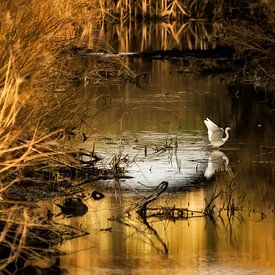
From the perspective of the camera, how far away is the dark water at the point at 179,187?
8188 mm

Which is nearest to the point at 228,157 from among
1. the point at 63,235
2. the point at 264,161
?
the point at 264,161

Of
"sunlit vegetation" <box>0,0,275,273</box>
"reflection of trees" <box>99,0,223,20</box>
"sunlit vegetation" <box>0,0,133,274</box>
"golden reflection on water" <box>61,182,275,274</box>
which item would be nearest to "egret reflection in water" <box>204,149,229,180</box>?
"sunlit vegetation" <box>0,0,275,273</box>

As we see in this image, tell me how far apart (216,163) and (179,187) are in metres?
1.48

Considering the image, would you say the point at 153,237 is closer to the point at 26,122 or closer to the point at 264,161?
the point at 26,122

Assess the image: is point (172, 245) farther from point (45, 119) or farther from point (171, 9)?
point (171, 9)

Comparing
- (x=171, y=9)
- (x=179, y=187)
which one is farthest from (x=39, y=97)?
(x=171, y=9)

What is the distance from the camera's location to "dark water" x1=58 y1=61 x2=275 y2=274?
322 inches

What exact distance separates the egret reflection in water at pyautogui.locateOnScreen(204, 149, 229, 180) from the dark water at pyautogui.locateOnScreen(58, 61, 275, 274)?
23 millimetres

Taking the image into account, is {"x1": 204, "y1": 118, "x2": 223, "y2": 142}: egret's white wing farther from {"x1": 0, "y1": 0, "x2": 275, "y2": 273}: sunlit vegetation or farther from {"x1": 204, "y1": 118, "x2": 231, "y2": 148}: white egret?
{"x1": 0, "y1": 0, "x2": 275, "y2": 273}: sunlit vegetation

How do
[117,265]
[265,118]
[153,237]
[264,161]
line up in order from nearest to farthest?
1. [117,265]
2. [153,237]
3. [264,161]
4. [265,118]

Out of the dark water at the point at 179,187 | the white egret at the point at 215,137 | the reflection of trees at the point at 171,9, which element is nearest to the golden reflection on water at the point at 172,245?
the dark water at the point at 179,187

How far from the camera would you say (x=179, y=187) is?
1082 centimetres

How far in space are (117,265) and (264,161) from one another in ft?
15.3

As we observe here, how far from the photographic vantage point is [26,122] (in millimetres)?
10000
